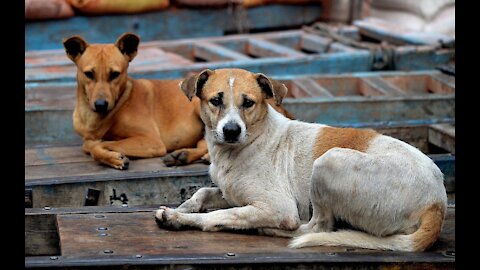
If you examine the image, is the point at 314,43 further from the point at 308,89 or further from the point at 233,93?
the point at 233,93

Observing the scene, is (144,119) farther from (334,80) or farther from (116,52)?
(334,80)

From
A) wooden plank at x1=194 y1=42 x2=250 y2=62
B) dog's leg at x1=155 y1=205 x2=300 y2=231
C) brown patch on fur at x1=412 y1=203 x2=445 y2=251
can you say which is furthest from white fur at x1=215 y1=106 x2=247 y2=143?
wooden plank at x1=194 y1=42 x2=250 y2=62

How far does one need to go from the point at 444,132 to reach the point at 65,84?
331cm

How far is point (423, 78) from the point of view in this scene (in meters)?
8.89

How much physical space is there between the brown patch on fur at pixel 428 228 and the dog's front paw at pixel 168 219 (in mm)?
1216

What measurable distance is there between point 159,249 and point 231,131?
71cm

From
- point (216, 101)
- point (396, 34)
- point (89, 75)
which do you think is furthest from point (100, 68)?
point (396, 34)

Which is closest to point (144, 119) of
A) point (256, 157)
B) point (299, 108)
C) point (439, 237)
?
point (299, 108)

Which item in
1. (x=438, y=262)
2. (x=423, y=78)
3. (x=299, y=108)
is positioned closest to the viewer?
(x=438, y=262)

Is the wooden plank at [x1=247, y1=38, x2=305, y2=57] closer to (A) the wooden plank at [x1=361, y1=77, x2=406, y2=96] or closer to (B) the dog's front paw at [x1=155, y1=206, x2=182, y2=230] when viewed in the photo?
(A) the wooden plank at [x1=361, y1=77, x2=406, y2=96]

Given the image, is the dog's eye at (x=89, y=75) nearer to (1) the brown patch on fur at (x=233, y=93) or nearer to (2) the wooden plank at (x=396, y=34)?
(1) the brown patch on fur at (x=233, y=93)

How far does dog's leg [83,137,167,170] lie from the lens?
21.6 ft

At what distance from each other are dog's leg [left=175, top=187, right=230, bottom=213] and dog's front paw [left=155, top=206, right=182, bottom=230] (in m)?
0.29

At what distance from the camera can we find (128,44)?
6.91 m
